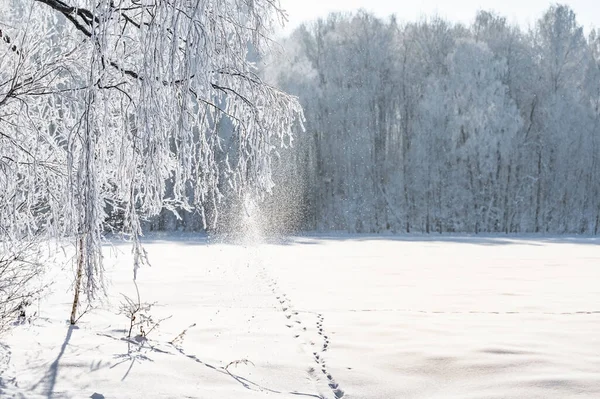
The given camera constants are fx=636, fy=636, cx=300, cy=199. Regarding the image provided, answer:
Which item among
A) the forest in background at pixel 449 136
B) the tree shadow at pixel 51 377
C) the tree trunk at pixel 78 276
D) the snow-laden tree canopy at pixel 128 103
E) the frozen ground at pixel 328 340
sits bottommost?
the frozen ground at pixel 328 340

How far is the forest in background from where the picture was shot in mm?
37312

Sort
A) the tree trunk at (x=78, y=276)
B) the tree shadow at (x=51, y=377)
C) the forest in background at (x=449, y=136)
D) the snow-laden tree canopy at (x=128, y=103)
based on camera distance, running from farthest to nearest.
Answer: the forest in background at (x=449, y=136), the tree trunk at (x=78, y=276), the tree shadow at (x=51, y=377), the snow-laden tree canopy at (x=128, y=103)

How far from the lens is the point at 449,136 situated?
1484 inches

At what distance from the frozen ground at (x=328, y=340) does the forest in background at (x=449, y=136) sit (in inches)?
896

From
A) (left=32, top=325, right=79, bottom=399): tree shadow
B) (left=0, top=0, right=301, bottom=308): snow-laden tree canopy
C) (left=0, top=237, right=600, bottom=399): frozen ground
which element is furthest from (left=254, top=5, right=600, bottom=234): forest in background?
(left=32, top=325, right=79, bottom=399): tree shadow

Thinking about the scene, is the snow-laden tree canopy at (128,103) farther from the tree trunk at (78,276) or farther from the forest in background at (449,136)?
the forest in background at (449,136)

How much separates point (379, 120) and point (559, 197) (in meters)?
12.0

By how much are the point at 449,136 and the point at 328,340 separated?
3162cm

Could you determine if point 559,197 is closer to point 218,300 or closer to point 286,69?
point 286,69

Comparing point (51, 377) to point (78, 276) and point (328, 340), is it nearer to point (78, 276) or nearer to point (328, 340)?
point (78, 276)

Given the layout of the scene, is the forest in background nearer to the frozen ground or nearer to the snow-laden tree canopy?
the frozen ground

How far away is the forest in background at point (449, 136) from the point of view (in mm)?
37312

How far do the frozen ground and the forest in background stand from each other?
22.8 metres

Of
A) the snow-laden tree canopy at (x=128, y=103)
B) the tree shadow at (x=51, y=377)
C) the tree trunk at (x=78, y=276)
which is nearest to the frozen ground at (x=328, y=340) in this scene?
the tree shadow at (x=51, y=377)
